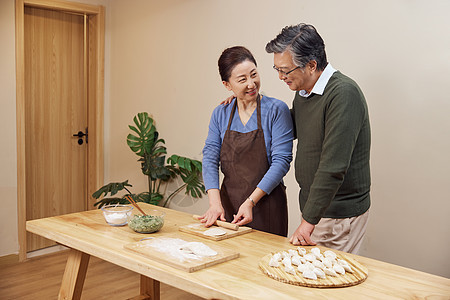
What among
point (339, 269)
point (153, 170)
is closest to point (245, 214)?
point (339, 269)

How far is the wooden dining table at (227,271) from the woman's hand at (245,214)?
126 millimetres

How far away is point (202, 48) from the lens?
3.91 m

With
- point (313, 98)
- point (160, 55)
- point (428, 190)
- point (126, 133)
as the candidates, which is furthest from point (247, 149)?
point (126, 133)

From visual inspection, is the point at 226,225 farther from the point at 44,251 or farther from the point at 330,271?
the point at 44,251

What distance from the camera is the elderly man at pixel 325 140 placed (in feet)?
6.05

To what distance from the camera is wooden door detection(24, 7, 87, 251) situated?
4340 mm

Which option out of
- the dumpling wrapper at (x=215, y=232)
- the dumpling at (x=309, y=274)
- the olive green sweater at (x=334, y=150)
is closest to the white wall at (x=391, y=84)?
the olive green sweater at (x=334, y=150)

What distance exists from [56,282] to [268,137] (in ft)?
8.00

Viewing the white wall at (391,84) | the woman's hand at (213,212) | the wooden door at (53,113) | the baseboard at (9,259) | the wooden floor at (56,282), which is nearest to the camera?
the woman's hand at (213,212)

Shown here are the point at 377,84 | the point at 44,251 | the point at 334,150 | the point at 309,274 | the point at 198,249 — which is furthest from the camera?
the point at 44,251

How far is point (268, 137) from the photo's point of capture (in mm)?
2332

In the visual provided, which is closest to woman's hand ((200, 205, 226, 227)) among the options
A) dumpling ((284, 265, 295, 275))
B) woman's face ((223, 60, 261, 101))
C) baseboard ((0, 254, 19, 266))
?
woman's face ((223, 60, 261, 101))

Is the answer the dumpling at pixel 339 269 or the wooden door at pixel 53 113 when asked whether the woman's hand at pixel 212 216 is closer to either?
the dumpling at pixel 339 269

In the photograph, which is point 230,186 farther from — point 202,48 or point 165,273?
point 202,48
